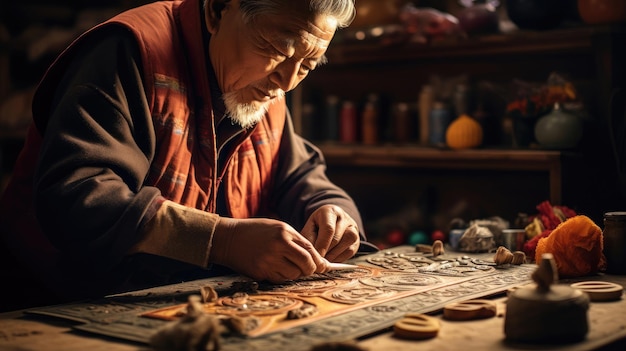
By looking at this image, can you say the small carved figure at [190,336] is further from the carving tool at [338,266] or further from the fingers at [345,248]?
the fingers at [345,248]

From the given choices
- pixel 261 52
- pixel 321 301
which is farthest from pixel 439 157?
pixel 321 301

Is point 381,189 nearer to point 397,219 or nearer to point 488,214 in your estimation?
point 397,219

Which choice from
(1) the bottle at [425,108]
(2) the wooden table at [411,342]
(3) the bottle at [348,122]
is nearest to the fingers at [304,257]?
(2) the wooden table at [411,342]

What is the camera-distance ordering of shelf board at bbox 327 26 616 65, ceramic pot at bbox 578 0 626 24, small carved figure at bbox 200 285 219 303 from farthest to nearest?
shelf board at bbox 327 26 616 65, ceramic pot at bbox 578 0 626 24, small carved figure at bbox 200 285 219 303

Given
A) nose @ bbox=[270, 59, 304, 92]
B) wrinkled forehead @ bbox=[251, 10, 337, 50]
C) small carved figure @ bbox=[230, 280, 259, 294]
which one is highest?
wrinkled forehead @ bbox=[251, 10, 337, 50]

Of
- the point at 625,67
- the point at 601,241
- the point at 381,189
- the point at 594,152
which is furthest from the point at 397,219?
the point at 601,241

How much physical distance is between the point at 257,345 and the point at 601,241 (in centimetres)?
133

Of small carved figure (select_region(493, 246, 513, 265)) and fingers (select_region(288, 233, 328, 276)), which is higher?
fingers (select_region(288, 233, 328, 276))

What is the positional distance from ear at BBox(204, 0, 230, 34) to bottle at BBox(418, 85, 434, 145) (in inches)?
97.9

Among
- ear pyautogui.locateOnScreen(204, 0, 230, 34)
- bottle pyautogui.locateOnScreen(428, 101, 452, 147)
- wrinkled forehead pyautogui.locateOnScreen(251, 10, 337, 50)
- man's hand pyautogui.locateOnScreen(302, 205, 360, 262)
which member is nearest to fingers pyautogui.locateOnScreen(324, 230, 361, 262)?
man's hand pyautogui.locateOnScreen(302, 205, 360, 262)

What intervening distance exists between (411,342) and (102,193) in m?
0.88

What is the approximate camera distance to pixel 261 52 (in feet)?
8.16

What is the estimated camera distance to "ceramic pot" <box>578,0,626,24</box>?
3.96 m

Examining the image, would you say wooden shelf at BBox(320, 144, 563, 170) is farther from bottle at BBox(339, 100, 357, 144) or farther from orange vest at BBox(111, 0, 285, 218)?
orange vest at BBox(111, 0, 285, 218)
